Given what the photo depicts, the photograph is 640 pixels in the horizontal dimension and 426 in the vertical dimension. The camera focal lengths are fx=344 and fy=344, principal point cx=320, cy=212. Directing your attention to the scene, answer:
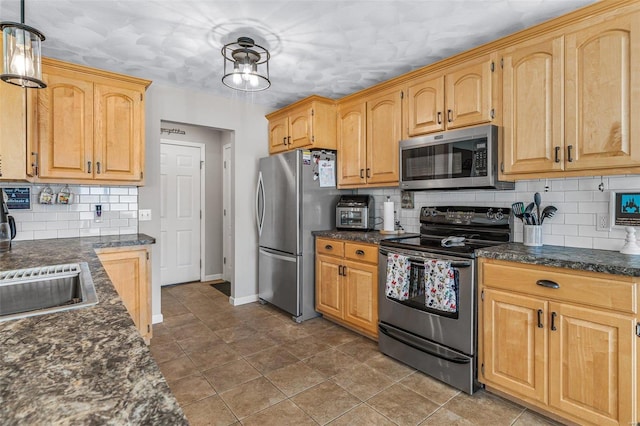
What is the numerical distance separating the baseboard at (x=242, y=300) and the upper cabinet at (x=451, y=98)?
8.33ft

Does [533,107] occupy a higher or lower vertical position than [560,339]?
higher

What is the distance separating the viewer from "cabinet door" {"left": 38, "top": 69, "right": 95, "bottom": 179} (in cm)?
259

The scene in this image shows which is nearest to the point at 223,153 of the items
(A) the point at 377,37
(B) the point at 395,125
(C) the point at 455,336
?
(B) the point at 395,125

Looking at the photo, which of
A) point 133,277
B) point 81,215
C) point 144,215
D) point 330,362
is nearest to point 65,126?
point 81,215

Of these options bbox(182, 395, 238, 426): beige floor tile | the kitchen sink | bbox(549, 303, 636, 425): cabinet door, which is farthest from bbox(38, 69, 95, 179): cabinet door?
bbox(549, 303, 636, 425): cabinet door

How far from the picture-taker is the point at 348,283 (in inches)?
124

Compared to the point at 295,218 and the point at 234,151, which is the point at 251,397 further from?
the point at 234,151

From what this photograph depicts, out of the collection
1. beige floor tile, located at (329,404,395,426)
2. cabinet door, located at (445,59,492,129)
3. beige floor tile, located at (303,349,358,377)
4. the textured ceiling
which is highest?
the textured ceiling

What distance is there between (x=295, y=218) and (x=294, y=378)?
1539 mm

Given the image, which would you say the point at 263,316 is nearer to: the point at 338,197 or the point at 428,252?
the point at 338,197

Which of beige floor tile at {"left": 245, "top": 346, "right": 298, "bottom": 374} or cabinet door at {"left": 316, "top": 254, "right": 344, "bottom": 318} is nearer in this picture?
beige floor tile at {"left": 245, "top": 346, "right": 298, "bottom": 374}

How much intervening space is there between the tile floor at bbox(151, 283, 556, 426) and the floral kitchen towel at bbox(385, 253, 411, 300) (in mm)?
536

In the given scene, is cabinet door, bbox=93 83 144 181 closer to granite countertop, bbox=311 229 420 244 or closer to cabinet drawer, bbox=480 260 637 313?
granite countertop, bbox=311 229 420 244

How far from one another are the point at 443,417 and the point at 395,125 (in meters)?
2.23
